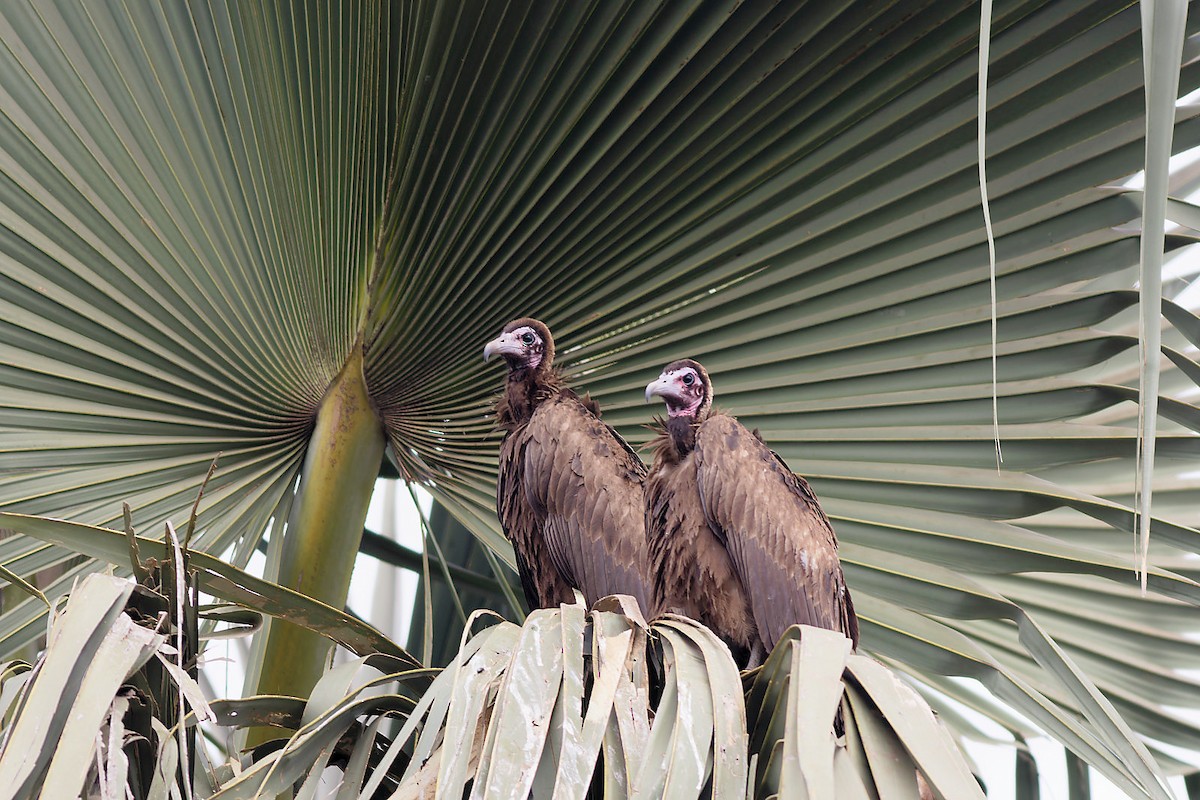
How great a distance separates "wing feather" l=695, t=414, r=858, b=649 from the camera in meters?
2.83

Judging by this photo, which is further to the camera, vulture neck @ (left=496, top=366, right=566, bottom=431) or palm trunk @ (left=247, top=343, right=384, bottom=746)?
vulture neck @ (left=496, top=366, right=566, bottom=431)

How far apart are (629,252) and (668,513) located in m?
0.79

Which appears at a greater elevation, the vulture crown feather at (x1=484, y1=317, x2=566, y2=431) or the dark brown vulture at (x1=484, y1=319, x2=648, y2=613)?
the vulture crown feather at (x1=484, y1=317, x2=566, y2=431)

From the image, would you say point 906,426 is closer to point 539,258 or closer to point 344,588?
point 539,258

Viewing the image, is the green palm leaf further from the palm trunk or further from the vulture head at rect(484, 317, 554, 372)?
the vulture head at rect(484, 317, 554, 372)

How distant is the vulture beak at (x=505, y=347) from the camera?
3236 mm

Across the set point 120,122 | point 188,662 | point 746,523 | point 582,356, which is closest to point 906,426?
point 746,523

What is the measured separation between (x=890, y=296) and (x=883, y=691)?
5.97 ft

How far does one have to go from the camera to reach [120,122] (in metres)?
3.12

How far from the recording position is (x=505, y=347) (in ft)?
10.6

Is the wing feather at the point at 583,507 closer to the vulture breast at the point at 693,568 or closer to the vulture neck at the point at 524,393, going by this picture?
the vulture neck at the point at 524,393

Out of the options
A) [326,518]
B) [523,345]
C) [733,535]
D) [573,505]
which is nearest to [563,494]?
[573,505]

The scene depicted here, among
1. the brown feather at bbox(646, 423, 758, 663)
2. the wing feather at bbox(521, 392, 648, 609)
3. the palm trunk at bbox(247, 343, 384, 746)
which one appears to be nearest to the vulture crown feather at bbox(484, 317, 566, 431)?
the wing feather at bbox(521, 392, 648, 609)

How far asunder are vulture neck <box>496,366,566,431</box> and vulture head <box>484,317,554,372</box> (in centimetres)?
2
